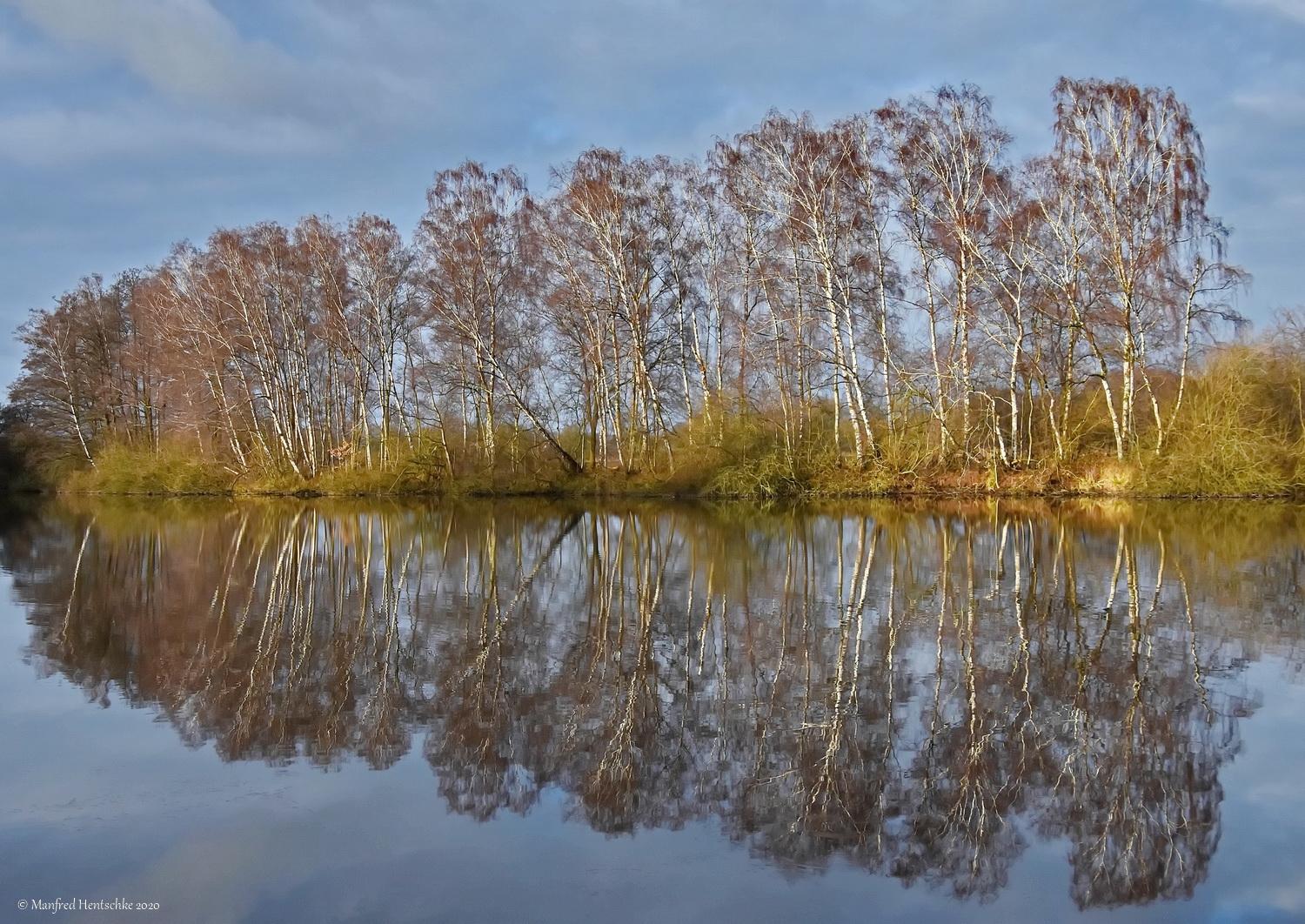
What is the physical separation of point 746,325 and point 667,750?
92.7 ft

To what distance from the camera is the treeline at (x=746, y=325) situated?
26.3m

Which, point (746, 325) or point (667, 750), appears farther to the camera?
point (746, 325)

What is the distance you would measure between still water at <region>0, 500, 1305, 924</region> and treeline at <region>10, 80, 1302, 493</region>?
17143 millimetres

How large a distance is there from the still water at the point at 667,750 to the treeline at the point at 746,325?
17143mm

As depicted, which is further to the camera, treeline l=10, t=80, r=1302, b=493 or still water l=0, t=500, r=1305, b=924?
treeline l=10, t=80, r=1302, b=493

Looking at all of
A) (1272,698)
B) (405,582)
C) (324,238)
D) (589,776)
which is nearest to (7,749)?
(589,776)

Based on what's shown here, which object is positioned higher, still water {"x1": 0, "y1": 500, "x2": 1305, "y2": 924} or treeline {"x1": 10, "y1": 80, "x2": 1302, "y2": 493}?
treeline {"x1": 10, "y1": 80, "x2": 1302, "y2": 493}

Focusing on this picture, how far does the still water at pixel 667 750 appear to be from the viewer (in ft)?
12.1

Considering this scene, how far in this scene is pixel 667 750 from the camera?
5121 millimetres

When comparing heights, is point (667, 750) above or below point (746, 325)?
below

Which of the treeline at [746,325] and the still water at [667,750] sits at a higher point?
the treeline at [746,325]

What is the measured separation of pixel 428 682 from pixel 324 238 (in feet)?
109

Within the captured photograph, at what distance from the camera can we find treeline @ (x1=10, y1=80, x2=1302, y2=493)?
26328 millimetres

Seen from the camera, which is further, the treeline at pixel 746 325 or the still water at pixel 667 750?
the treeline at pixel 746 325
